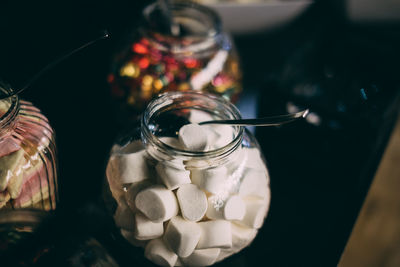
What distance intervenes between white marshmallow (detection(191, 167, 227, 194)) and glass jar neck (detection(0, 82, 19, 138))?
184 mm

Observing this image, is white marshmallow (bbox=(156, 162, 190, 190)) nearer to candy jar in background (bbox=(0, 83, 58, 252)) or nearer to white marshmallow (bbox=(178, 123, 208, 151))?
white marshmallow (bbox=(178, 123, 208, 151))

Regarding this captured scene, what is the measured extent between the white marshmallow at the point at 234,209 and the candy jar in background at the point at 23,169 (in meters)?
0.20

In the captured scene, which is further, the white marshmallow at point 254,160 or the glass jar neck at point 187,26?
the glass jar neck at point 187,26

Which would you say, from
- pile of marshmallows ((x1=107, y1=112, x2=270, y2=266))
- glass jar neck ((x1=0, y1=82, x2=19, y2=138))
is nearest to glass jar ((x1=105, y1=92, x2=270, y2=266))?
pile of marshmallows ((x1=107, y1=112, x2=270, y2=266))

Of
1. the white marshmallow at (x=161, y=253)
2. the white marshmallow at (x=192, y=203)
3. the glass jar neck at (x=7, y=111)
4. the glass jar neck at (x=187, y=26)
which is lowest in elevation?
the white marshmallow at (x=161, y=253)

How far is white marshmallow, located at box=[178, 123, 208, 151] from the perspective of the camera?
381 mm

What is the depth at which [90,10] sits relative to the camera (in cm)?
58

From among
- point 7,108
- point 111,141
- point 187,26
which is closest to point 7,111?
point 7,108

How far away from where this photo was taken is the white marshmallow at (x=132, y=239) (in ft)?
1.32

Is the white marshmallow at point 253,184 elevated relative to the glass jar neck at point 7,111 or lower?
lower

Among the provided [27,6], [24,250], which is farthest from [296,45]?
[24,250]

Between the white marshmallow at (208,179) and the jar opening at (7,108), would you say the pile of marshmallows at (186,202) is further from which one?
the jar opening at (7,108)

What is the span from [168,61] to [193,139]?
0.72ft

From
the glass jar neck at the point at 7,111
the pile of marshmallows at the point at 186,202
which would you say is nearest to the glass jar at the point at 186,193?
the pile of marshmallows at the point at 186,202
